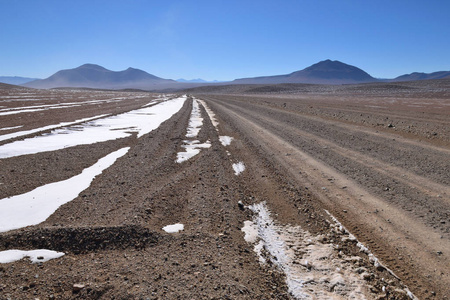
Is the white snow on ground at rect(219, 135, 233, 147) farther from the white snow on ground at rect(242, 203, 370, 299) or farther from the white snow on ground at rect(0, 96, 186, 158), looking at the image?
the white snow on ground at rect(242, 203, 370, 299)

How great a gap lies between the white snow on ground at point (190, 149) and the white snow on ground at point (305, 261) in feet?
14.9

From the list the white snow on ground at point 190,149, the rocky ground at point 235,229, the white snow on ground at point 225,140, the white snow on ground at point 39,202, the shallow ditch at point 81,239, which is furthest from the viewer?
the white snow on ground at point 225,140

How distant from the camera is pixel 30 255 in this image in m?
3.56

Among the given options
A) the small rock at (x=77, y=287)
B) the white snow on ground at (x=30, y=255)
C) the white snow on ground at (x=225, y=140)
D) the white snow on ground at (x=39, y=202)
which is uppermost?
the small rock at (x=77, y=287)

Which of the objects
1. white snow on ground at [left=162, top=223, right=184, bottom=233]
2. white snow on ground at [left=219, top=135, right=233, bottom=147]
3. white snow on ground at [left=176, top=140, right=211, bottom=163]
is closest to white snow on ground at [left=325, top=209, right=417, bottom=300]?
white snow on ground at [left=162, top=223, right=184, bottom=233]

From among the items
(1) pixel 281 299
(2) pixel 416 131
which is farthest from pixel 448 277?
(2) pixel 416 131

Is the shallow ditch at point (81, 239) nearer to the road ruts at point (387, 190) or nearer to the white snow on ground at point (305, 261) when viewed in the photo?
the white snow on ground at point (305, 261)

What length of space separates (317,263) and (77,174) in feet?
19.8

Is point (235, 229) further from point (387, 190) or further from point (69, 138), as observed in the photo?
point (69, 138)

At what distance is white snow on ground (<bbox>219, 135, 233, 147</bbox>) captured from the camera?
11.2 metres

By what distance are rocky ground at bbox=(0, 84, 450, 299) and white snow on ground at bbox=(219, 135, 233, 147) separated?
2.18 metres

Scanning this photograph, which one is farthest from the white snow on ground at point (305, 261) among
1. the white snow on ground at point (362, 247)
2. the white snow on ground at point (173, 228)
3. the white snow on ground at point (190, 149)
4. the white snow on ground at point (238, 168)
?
the white snow on ground at point (190, 149)

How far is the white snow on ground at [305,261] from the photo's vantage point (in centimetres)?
321

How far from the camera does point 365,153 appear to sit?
9.49 metres
